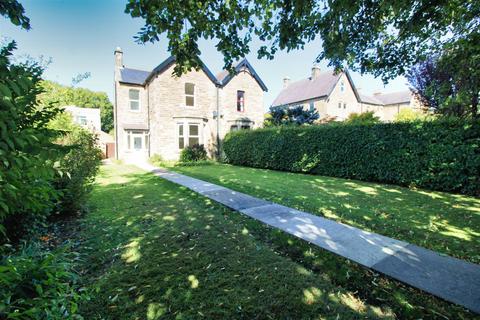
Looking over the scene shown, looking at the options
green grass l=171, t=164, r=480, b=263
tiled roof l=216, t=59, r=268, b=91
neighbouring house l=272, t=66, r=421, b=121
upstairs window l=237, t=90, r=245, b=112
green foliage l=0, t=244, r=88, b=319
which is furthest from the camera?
neighbouring house l=272, t=66, r=421, b=121

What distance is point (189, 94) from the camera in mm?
18750

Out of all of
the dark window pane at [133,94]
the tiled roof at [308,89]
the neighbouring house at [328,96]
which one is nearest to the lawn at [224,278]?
the dark window pane at [133,94]

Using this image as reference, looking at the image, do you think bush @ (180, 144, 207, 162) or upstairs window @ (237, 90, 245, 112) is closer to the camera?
bush @ (180, 144, 207, 162)

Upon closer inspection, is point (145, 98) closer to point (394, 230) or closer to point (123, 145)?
point (123, 145)

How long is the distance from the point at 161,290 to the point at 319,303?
1.69 meters

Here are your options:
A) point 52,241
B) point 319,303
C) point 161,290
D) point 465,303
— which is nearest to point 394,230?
point 465,303

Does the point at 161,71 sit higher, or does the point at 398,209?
the point at 161,71

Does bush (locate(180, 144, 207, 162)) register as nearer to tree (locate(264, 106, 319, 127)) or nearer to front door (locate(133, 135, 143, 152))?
front door (locate(133, 135, 143, 152))

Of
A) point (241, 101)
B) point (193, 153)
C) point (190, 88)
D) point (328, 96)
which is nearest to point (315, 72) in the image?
point (328, 96)

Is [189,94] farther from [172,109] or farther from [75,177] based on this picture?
[75,177]

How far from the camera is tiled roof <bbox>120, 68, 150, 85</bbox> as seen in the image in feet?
61.5

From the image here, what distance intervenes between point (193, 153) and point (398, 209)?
1453cm

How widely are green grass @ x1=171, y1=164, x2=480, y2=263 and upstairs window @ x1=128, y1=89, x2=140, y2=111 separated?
45.6ft

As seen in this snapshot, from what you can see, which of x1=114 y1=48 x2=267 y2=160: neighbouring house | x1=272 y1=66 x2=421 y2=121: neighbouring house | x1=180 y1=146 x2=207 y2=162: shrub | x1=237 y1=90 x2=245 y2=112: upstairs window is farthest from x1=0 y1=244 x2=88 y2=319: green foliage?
x1=272 y1=66 x2=421 y2=121: neighbouring house
